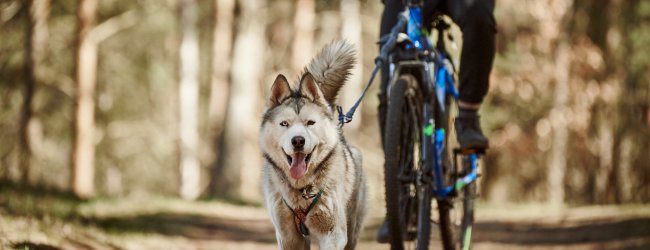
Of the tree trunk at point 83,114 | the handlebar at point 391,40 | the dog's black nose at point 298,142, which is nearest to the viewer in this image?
the dog's black nose at point 298,142

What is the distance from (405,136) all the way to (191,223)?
22.4 feet

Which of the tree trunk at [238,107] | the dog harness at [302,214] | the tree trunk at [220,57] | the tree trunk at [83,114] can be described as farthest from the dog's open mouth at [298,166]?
the tree trunk at [220,57]

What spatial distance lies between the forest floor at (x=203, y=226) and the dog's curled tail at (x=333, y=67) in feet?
6.96

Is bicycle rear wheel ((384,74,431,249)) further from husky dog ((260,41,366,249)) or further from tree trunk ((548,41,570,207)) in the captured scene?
tree trunk ((548,41,570,207))

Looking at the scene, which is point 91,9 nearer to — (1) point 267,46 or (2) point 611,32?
(2) point 611,32

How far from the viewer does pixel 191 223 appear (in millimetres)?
11414

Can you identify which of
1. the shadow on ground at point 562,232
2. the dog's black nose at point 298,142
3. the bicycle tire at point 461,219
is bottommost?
the shadow on ground at point 562,232

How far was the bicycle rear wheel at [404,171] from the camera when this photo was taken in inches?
191

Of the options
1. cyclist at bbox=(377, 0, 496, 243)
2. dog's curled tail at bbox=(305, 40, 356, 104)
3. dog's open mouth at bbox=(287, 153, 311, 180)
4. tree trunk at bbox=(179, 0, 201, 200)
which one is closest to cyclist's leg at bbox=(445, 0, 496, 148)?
cyclist at bbox=(377, 0, 496, 243)

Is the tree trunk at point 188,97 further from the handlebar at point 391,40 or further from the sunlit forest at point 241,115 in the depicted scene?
the handlebar at point 391,40

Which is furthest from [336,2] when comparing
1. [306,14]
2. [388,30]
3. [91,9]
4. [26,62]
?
[388,30]

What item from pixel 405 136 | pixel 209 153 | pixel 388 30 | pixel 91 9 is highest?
pixel 91 9

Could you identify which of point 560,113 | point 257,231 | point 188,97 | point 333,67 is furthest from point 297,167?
point 188,97

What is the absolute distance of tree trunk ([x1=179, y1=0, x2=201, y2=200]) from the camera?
26516 millimetres
